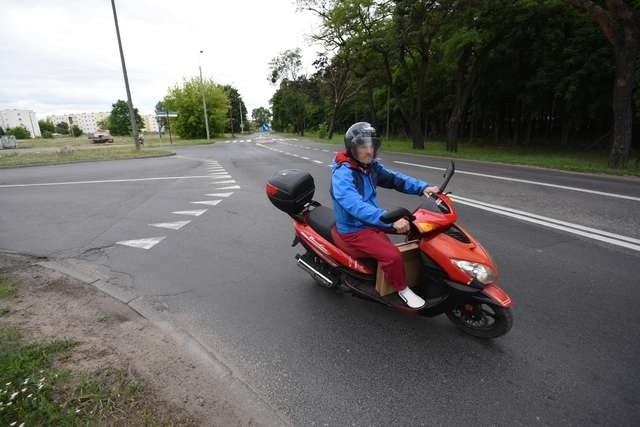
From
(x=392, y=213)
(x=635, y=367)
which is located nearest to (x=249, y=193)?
(x=392, y=213)

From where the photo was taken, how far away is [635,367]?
94.0 inches

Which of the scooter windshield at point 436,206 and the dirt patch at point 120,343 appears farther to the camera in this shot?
the scooter windshield at point 436,206

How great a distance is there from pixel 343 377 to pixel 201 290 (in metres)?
2.08

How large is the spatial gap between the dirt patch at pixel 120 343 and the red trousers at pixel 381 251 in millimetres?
1461

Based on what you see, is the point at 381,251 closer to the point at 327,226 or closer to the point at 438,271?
Answer: the point at 438,271

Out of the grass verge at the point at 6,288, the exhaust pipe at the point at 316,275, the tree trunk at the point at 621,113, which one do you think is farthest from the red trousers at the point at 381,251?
the tree trunk at the point at 621,113

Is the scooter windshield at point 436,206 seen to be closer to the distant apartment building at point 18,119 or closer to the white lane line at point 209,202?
the white lane line at point 209,202

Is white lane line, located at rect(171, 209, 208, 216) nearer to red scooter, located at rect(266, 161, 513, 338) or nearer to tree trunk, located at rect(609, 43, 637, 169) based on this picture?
red scooter, located at rect(266, 161, 513, 338)

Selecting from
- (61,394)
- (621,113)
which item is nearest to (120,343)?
(61,394)

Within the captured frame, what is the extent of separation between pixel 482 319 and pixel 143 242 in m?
4.98

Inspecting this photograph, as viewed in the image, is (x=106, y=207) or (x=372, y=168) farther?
(x=106, y=207)

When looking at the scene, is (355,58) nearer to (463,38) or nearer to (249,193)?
(463,38)

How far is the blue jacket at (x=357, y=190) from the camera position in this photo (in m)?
2.71

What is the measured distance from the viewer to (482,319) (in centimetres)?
279
